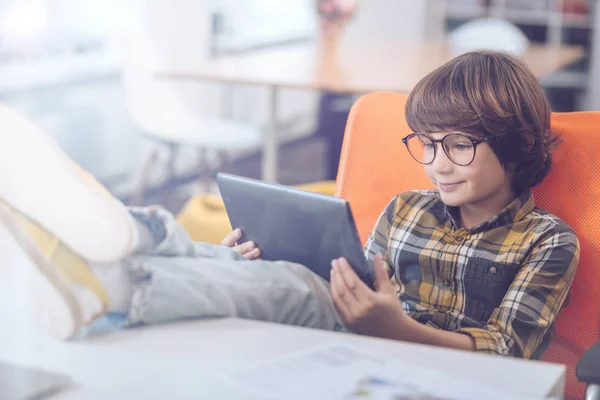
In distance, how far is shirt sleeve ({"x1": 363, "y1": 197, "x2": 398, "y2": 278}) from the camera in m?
1.49

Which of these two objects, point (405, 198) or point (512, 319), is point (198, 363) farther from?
point (405, 198)

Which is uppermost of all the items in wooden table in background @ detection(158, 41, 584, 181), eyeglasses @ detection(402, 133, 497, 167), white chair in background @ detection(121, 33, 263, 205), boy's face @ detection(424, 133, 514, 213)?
eyeglasses @ detection(402, 133, 497, 167)

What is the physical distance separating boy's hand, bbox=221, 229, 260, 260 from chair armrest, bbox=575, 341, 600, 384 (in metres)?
0.47

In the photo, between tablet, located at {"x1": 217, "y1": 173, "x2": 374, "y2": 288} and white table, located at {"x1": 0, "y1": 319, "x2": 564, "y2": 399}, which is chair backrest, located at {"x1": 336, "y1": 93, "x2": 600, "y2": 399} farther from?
white table, located at {"x1": 0, "y1": 319, "x2": 564, "y2": 399}

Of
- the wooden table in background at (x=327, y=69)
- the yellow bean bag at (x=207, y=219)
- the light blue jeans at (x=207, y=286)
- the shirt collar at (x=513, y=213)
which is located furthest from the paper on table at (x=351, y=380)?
the wooden table in background at (x=327, y=69)

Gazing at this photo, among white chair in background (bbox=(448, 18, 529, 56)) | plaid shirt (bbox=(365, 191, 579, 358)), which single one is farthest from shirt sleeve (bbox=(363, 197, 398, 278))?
white chair in background (bbox=(448, 18, 529, 56))

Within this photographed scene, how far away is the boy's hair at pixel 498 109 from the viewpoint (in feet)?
4.36

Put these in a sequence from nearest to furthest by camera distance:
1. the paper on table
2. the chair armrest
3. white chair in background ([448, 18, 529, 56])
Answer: the paper on table
the chair armrest
white chair in background ([448, 18, 529, 56])

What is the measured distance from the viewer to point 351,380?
85 centimetres

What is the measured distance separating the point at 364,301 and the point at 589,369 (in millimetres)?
291

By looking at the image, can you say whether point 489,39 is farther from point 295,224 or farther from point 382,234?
point 295,224

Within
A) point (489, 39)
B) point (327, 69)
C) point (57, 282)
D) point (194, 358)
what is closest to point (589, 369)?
point (194, 358)

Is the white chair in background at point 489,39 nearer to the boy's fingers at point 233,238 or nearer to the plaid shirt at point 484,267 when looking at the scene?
the plaid shirt at point 484,267

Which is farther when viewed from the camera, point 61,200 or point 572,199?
point 572,199
